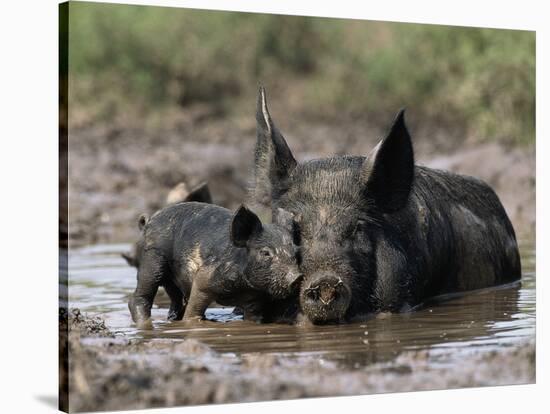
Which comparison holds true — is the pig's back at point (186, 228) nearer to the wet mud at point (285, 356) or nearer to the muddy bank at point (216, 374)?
the wet mud at point (285, 356)

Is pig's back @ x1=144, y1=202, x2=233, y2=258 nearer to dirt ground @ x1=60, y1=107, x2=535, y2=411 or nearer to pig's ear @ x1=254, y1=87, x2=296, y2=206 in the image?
pig's ear @ x1=254, y1=87, x2=296, y2=206

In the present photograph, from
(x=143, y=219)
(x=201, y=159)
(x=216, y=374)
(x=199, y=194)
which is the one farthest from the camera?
(x=201, y=159)

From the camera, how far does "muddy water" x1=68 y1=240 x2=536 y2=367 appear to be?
8.00 meters

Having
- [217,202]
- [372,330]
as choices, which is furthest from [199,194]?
[217,202]

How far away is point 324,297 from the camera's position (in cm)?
815

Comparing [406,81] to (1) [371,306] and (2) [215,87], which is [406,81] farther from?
(1) [371,306]

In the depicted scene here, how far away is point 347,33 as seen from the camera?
19.4 metres

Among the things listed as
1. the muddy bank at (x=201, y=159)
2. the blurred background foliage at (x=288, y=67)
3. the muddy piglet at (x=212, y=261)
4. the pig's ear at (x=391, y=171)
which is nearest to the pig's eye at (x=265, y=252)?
the muddy piglet at (x=212, y=261)

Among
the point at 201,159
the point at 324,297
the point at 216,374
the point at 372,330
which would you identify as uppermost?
the point at 201,159

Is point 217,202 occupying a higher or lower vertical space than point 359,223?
higher

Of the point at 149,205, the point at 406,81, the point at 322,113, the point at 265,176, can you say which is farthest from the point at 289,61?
the point at 265,176

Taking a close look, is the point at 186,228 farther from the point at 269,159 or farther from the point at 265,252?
the point at 265,252

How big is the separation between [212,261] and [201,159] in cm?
895

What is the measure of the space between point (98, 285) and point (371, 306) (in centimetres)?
344
